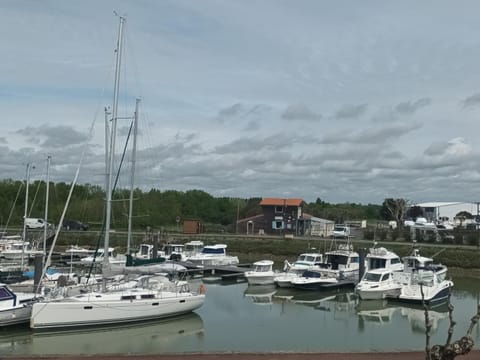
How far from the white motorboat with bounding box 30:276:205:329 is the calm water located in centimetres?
44

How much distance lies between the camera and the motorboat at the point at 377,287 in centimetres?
3366

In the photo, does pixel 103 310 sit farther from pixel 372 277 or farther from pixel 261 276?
pixel 372 277

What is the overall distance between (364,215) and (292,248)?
229 feet

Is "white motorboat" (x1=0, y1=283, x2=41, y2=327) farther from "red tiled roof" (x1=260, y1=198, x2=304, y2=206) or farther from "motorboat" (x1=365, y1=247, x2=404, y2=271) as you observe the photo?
"red tiled roof" (x1=260, y1=198, x2=304, y2=206)

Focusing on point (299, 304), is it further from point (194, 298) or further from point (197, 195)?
point (197, 195)

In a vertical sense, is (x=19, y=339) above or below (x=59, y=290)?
below

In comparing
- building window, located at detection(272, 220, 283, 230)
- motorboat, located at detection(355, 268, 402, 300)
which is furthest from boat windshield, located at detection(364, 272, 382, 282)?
building window, located at detection(272, 220, 283, 230)

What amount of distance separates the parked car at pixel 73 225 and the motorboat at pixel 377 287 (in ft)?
165

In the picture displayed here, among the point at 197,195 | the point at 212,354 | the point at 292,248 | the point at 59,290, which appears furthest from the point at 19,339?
the point at 197,195

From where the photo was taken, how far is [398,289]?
3431 centimetres

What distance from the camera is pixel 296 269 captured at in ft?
135

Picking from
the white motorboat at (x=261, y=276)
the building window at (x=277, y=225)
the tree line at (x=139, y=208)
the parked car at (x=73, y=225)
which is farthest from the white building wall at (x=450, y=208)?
the white motorboat at (x=261, y=276)

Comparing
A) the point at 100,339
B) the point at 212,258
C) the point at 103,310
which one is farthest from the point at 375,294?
the point at 212,258

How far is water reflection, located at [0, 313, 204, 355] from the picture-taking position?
21453 millimetres
